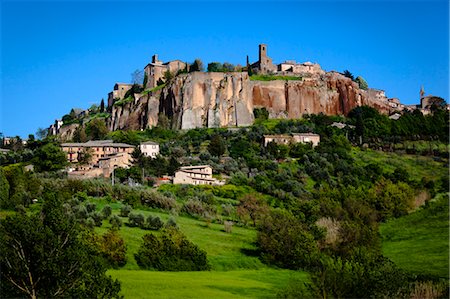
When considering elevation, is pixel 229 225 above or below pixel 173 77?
below

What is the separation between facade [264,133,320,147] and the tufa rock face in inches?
577

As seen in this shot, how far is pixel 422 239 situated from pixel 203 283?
2370 centimetres

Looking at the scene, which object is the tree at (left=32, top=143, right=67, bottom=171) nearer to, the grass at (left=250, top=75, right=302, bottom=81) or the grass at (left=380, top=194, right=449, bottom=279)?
the grass at (left=380, top=194, right=449, bottom=279)

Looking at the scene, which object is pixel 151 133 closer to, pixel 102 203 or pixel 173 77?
pixel 173 77

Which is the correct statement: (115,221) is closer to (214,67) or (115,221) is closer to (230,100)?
(230,100)

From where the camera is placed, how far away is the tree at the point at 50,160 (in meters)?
71.6

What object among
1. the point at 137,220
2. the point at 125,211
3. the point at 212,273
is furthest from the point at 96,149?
the point at 212,273

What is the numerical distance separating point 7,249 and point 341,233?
2987cm

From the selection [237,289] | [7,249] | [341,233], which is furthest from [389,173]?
[7,249]

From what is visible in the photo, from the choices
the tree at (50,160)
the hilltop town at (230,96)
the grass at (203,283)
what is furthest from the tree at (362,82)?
the grass at (203,283)

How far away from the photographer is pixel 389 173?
74438 mm

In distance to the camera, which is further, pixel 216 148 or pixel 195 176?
pixel 216 148

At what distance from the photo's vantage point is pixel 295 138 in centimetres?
9031

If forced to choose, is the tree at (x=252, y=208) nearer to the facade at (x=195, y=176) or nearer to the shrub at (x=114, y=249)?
the facade at (x=195, y=176)
